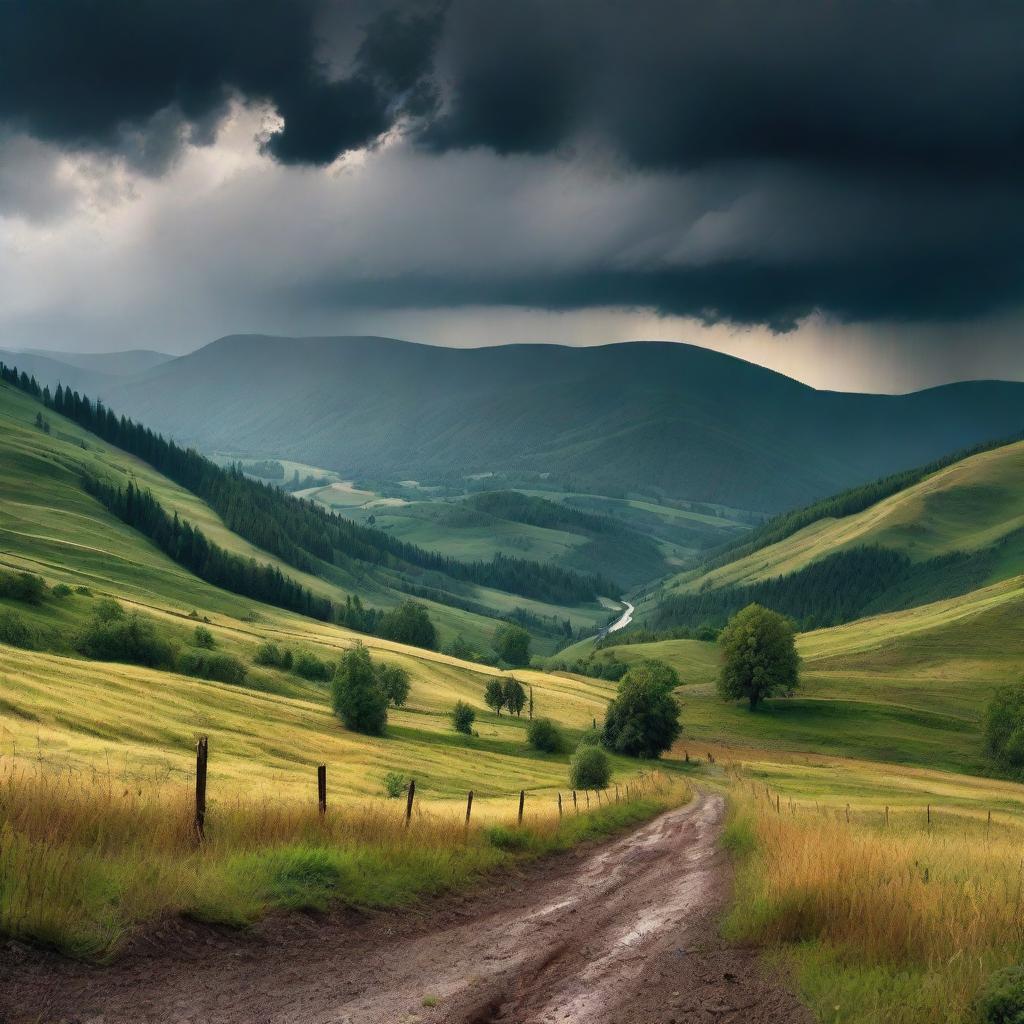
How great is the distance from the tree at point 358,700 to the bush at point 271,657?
28.3 m

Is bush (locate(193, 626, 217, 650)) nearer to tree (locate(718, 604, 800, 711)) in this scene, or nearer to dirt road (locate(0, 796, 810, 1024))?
tree (locate(718, 604, 800, 711))

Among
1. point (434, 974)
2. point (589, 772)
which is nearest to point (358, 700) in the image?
point (589, 772)

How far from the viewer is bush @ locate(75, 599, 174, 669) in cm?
9644

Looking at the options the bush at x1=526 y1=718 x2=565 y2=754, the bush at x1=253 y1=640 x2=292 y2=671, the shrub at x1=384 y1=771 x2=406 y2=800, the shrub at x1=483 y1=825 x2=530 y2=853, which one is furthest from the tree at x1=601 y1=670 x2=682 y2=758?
the shrub at x1=483 y1=825 x2=530 y2=853

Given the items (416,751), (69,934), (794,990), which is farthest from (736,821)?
(416,751)

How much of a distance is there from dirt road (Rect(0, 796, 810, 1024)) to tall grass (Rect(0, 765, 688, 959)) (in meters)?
0.46

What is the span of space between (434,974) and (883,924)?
6973mm

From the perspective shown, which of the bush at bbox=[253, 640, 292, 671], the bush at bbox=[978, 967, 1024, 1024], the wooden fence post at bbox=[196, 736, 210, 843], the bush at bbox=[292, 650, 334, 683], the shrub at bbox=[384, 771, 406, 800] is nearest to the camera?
the bush at bbox=[978, 967, 1024, 1024]

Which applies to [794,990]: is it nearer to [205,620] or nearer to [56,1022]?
[56,1022]

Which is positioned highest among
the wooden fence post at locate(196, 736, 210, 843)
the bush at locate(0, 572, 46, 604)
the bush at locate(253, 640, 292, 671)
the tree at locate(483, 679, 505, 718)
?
the wooden fence post at locate(196, 736, 210, 843)

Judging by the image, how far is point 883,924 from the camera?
13.5 metres

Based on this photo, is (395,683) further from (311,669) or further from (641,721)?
(641,721)

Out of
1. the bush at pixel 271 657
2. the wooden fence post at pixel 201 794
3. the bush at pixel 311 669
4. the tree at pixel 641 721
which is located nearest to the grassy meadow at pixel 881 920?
the wooden fence post at pixel 201 794

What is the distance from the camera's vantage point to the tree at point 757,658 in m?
140
